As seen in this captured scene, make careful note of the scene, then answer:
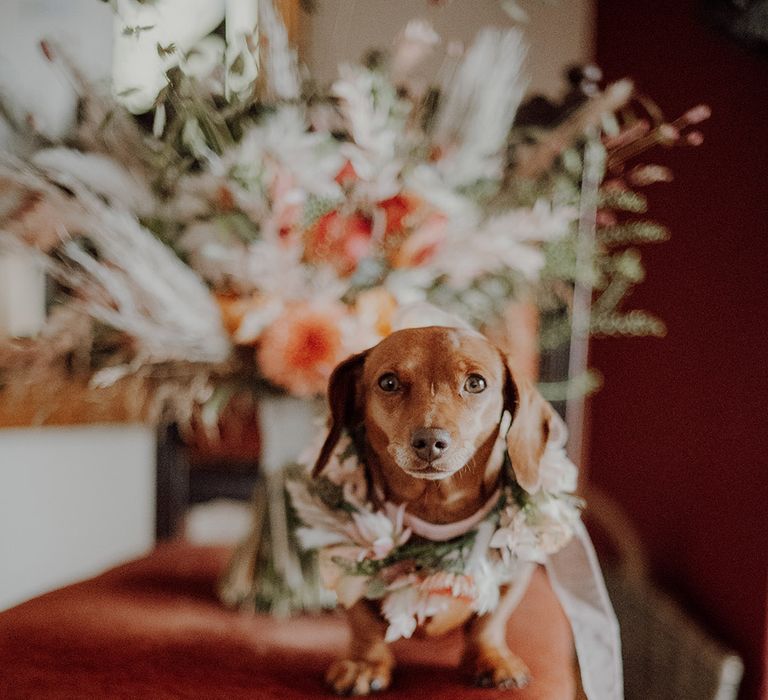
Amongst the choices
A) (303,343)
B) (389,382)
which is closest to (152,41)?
(303,343)

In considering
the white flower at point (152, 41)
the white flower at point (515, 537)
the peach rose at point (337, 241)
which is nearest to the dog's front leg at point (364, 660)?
the white flower at point (515, 537)

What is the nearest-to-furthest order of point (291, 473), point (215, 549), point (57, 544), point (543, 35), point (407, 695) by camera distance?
point (407, 695), point (291, 473), point (215, 549), point (57, 544), point (543, 35)

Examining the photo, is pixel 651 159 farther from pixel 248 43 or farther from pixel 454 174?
pixel 248 43

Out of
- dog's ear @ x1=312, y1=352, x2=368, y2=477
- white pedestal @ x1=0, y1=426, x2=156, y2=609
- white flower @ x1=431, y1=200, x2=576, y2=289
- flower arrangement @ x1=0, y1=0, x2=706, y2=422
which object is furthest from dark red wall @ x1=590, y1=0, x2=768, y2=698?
white pedestal @ x1=0, y1=426, x2=156, y2=609

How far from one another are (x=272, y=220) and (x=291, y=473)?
30cm

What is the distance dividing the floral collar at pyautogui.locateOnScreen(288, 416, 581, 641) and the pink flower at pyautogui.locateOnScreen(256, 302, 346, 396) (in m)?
0.14

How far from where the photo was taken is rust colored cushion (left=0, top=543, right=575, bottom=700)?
61cm

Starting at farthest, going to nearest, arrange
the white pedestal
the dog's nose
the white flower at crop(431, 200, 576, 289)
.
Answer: the white pedestal, the white flower at crop(431, 200, 576, 289), the dog's nose

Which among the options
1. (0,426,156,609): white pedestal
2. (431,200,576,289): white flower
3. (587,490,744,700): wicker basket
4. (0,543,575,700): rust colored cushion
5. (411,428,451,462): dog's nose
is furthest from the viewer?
(0,426,156,609): white pedestal

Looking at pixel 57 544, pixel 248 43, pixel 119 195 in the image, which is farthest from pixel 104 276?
pixel 57 544

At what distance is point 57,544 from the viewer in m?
1.24

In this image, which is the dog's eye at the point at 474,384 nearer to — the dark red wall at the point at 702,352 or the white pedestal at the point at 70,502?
the dark red wall at the point at 702,352

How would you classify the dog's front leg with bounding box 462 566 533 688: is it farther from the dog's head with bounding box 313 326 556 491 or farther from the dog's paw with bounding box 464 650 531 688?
the dog's head with bounding box 313 326 556 491

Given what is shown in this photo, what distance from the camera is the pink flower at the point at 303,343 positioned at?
2.25 feet
